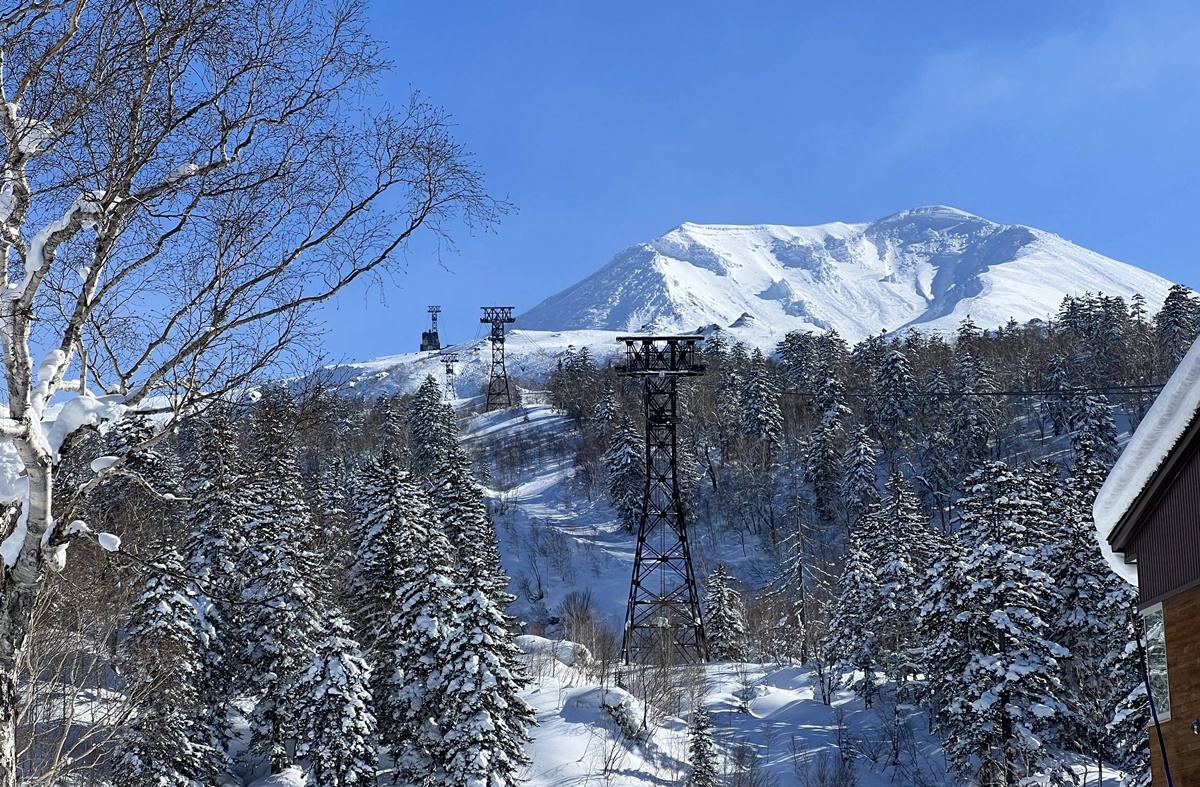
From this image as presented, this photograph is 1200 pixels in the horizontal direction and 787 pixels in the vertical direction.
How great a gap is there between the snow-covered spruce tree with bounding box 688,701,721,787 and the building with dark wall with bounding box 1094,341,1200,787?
22635 mm

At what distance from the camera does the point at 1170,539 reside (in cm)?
750

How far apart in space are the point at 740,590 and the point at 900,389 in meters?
21.9

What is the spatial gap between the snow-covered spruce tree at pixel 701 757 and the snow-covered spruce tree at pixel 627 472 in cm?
4100

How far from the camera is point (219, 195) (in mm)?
6914

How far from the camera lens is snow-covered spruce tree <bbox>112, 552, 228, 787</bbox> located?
24453 millimetres

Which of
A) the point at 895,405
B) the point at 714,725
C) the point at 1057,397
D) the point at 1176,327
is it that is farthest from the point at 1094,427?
the point at 714,725

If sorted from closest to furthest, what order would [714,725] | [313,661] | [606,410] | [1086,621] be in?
[313,661] → [1086,621] → [714,725] → [606,410]

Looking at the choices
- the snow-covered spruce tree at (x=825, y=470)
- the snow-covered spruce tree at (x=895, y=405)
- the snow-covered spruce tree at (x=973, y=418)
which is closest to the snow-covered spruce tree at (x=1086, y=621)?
the snow-covered spruce tree at (x=973, y=418)

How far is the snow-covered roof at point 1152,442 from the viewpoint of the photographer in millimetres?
7090

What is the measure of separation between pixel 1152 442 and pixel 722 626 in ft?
149

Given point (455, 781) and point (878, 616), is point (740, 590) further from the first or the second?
point (455, 781)

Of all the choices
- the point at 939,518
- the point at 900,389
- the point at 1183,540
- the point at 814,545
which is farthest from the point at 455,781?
the point at 900,389

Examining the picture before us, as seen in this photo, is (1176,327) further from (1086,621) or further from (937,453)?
(1086,621)

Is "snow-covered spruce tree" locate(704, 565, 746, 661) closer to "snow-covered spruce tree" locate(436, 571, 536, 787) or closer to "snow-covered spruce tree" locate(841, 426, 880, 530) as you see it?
"snow-covered spruce tree" locate(841, 426, 880, 530)
